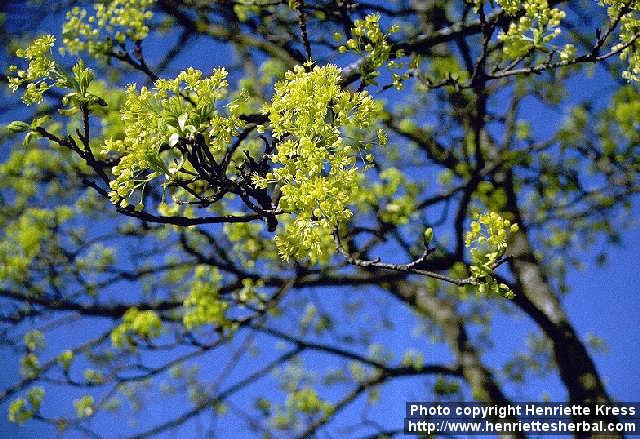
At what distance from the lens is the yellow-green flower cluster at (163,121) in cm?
193

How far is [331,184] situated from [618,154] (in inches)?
187

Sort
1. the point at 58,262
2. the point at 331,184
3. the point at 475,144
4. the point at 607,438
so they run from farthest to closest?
the point at 58,262
the point at 607,438
the point at 475,144
the point at 331,184

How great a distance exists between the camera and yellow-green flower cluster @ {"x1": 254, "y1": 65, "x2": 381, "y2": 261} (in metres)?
1.92

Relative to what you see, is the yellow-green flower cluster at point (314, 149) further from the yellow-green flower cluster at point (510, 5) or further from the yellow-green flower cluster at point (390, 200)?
the yellow-green flower cluster at point (390, 200)

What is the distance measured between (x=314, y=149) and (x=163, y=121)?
1.79 ft

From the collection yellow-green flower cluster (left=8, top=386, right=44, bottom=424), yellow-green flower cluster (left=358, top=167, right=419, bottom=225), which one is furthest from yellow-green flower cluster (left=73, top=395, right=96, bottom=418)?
yellow-green flower cluster (left=358, top=167, right=419, bottom=225)

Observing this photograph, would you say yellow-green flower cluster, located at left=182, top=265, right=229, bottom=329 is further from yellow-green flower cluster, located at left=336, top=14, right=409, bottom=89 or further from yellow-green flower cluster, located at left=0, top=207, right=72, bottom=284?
yellow-green flower cluster, located at left=336, top=14, right=409, bottom=89

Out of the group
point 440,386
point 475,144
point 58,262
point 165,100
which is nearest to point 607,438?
point 440,386

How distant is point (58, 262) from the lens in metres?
5.84

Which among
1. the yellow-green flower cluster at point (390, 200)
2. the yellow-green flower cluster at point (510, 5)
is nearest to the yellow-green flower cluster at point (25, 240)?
the yellow-green flower cluster at point (390, 200)

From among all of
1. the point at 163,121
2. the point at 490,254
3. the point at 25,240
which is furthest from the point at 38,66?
the point at 25,240

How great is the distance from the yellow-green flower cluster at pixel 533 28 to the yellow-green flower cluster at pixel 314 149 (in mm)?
1235

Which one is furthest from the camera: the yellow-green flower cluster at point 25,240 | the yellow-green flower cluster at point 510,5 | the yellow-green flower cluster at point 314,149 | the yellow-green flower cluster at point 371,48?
the yellow-green flower cluster at point 25,240

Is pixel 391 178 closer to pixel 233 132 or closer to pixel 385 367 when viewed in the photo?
pixel 385 367
